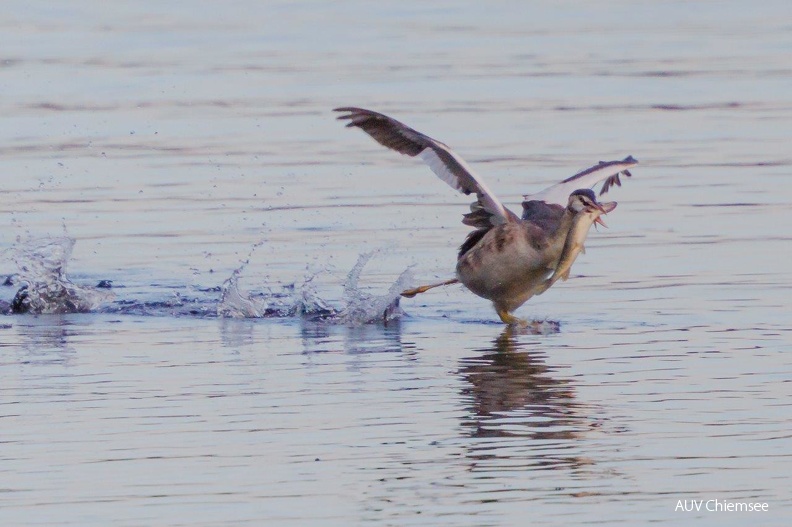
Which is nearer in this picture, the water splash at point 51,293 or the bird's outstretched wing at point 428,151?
the bird's outstretched wing at point 428,151

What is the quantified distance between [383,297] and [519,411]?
9.33 ft

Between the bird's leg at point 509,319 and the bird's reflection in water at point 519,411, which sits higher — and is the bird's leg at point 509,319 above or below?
above

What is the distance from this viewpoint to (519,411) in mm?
8469

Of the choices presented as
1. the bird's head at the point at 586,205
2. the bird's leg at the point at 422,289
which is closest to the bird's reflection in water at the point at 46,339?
the bird's leg at the point at 422,289

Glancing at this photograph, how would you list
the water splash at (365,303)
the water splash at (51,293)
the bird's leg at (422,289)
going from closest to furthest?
the water splash at (365,303), the bird's leg at (422,289), the water splash at (51,293)

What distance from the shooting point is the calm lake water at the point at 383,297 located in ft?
23.5

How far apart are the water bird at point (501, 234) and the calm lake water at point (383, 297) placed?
0.77 feet

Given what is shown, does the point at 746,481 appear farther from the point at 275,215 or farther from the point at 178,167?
the point at 178,167

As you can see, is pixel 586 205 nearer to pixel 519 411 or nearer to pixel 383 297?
pixel 383 297

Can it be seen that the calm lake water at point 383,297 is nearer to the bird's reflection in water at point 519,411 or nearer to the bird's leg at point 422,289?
the bird's reflection in water at point 519,411

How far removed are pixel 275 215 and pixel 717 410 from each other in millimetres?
6556

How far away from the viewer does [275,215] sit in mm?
14375

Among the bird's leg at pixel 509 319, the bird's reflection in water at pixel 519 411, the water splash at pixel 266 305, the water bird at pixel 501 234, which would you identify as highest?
the water bird at pixel 501 234

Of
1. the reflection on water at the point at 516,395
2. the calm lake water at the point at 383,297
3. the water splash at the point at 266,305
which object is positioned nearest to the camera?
the calm lake water at the point at 383,297
